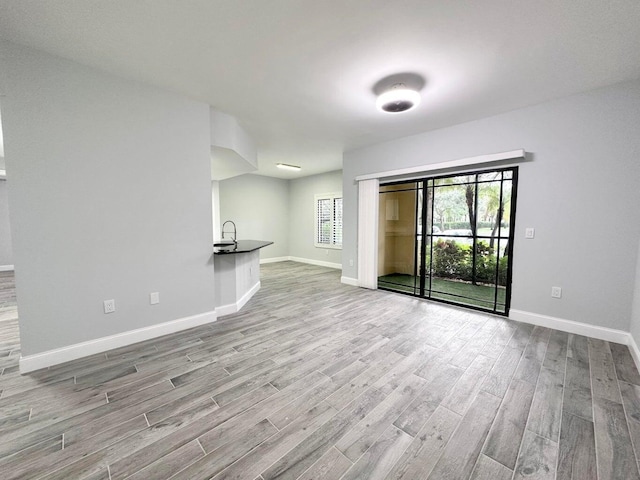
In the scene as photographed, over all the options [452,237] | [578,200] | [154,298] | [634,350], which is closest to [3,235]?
[154,298]

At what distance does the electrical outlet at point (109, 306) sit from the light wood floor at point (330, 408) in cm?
43

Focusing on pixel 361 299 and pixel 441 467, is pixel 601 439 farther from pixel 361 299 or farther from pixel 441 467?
pixel 361 299

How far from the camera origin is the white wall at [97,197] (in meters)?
2.17

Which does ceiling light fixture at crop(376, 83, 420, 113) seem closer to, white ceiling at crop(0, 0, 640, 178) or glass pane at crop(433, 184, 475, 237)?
white ceiling at crop(0, 0, 640, 178)

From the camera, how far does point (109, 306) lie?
2566 millimetres

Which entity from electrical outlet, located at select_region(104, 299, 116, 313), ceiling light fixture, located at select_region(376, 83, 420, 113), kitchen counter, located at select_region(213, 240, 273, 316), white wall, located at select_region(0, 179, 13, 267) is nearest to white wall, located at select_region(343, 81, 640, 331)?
ceiling light fixture, located at select_region(376, 83, 420, 113)

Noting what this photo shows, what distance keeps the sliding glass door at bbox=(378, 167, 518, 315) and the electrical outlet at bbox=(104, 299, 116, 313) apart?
13.6 feet

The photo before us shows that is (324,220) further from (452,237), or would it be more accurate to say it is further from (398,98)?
(398,98)

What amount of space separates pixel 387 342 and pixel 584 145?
124 inches

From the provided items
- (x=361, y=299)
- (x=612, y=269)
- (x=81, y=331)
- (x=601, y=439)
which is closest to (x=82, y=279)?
(x=81, y=331)

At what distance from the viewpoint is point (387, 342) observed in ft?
8.91

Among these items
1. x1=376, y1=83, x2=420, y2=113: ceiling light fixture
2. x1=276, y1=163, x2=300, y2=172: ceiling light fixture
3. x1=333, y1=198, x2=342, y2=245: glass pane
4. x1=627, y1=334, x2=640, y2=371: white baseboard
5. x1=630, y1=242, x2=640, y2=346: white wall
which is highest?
x1=276, y1=163, x2=300, y2=172: ceiling light fixture

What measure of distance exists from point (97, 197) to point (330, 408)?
2.87 meters

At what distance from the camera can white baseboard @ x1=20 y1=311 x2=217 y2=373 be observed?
221cm
